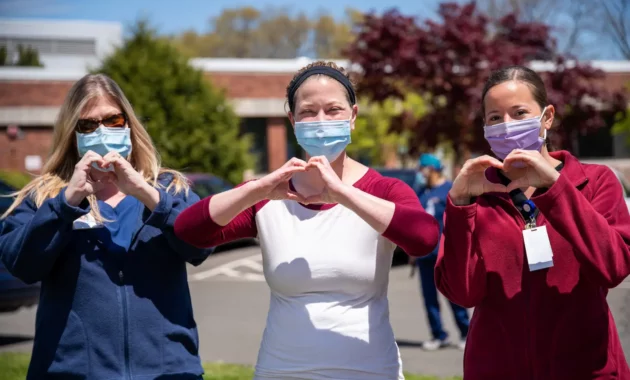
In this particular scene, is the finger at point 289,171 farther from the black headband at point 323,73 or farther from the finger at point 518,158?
the finger at point 518,158

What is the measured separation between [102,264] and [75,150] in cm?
59

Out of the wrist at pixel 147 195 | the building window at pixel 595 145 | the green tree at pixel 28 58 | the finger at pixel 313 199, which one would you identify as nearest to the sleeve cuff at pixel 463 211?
the finger at pixel 313 199

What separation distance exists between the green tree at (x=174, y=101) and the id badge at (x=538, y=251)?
23.4 meters

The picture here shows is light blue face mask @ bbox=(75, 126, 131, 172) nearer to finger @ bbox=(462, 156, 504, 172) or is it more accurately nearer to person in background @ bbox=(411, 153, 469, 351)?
finger @ bbox=(462, 156, 504, 172)

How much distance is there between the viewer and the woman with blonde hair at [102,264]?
3.34m

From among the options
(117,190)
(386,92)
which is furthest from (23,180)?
(117,190)

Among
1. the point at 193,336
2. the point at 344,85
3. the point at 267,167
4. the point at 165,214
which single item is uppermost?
the point at 344,85

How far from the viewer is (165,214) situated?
339 centimetres

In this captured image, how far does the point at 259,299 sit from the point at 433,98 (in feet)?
37.3

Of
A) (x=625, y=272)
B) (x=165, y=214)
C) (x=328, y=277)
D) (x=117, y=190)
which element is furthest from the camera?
(x=117, y=190)

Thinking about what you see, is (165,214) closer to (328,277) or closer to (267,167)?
(328,277)

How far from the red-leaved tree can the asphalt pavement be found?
7004 mm

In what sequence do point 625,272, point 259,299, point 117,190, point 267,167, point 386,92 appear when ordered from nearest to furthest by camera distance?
1. point 625,272
2. point 117,190
3. point 259,299
4. point 386,92
5. point 267,167

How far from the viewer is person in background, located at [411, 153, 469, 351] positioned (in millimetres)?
8968
